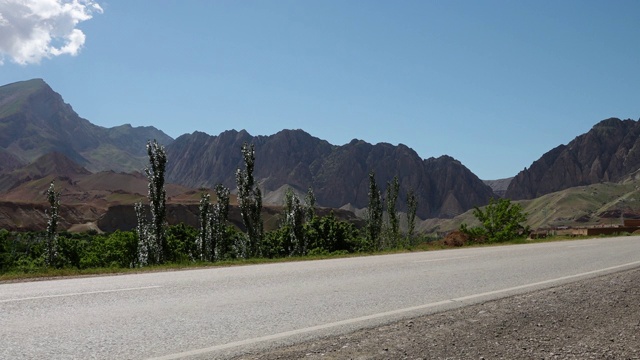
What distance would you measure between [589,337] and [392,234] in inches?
2656

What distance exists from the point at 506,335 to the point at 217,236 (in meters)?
69.0

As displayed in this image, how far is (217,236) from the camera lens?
2874 inches

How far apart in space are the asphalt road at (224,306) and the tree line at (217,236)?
29.4m

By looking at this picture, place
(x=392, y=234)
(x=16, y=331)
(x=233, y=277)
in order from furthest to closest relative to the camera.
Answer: (x=392, y=234) < (x=233, y=277) < (x=16, y=331)

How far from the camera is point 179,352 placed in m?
5.08

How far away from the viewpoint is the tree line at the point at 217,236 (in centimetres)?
4950

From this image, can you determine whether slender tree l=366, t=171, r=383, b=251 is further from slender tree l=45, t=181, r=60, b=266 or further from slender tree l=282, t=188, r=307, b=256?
slender tree l=45, t=181, r=60, b=266

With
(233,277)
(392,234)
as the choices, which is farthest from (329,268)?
(392,234)

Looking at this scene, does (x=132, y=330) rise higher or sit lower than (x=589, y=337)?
higher

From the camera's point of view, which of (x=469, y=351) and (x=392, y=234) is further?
(x=392, y=234)

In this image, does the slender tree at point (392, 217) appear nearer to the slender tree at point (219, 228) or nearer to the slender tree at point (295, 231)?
the slender tree at point (295, 231)

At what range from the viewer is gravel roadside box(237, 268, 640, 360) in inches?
208

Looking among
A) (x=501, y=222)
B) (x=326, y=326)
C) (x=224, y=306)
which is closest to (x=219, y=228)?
(x=501, y=222)

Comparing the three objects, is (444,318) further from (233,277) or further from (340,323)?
(233,277)
